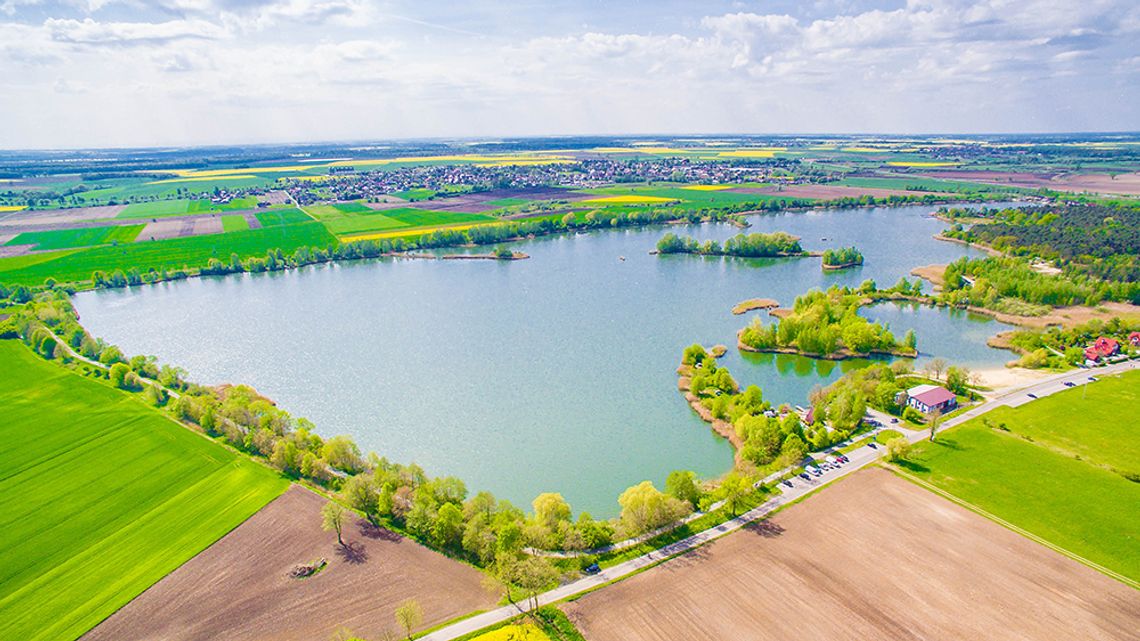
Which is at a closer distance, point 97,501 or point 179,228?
point 97,501

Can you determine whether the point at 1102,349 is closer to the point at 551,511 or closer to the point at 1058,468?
the point at 1058,468

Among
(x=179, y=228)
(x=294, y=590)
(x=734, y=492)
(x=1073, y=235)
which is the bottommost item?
(x=294, y=590)

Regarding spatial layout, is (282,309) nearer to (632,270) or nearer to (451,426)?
(451,426)

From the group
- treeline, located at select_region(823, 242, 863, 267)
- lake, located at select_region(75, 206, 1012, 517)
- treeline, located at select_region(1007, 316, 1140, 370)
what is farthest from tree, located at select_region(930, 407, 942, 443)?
treeline, located at select_region(823, 242, 863, 267)

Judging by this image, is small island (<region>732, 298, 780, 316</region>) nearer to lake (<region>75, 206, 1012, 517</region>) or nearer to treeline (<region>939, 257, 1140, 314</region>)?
lake (<region>75, 206, 1012, 517</region>)

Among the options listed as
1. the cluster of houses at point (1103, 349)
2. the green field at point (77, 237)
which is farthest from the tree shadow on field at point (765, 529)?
the green field at point (77, 237)

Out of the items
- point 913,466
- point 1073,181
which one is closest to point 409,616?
point 913,466

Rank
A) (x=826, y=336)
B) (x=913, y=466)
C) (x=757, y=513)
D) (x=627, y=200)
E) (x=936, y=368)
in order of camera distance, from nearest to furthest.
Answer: (x=757, y=513) → (x=913, y=466) → (x=936, y=368) → (x=826, y=336) → (x=627, y=200)

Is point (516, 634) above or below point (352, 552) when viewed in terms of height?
above
